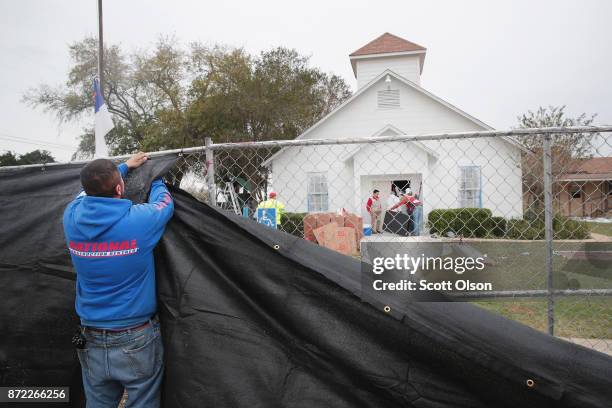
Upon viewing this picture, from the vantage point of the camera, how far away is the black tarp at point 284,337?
1747mm

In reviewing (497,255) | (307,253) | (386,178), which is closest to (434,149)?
(386,178)

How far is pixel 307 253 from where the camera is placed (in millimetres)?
2127

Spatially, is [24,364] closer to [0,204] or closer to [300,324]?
[0,204]

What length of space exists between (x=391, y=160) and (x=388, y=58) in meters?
9.27

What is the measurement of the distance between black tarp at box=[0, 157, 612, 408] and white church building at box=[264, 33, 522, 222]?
12.8 metres

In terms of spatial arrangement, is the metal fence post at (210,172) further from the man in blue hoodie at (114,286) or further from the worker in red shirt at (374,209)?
the worker in red shirt at (374,209)

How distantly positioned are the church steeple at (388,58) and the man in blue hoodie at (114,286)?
22803mm

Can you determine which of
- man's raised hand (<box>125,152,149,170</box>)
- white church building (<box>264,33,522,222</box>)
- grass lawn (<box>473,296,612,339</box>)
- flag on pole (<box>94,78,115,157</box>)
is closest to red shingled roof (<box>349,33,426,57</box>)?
white church building (<box>264,33,522,222</box>)

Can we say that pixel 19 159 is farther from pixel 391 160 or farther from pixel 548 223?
pixel 548 223

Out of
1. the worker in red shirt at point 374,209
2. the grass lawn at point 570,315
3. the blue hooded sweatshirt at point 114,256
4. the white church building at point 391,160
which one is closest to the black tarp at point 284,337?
the blue hooded sweatshirt at point 114,256

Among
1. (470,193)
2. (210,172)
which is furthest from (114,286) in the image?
(470,193)

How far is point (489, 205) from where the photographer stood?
16.7 metres

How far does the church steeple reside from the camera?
22.9m

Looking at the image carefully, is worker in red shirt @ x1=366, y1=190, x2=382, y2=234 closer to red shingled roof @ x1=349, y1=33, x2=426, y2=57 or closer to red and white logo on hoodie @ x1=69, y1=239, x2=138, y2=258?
red and white logo on hoodie @ x1=69, y1=239, x2=138, y2=258
